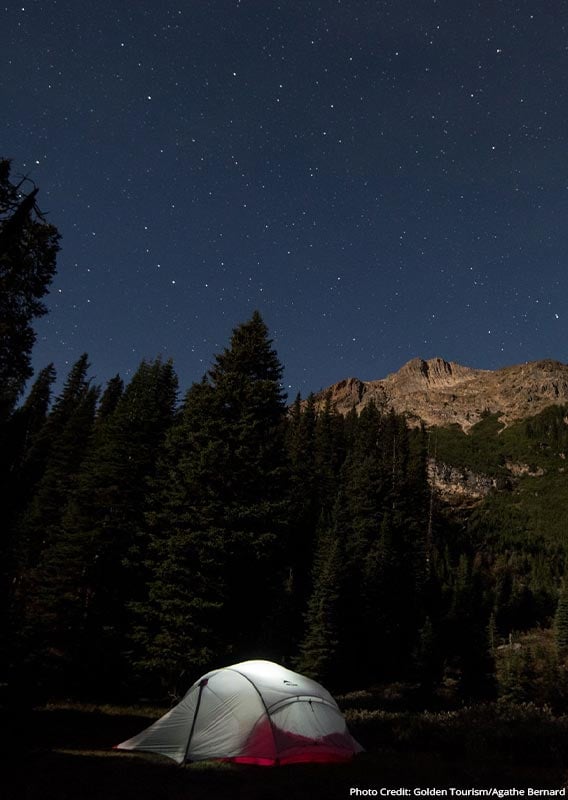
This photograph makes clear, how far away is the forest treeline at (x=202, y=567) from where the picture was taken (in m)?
16.6

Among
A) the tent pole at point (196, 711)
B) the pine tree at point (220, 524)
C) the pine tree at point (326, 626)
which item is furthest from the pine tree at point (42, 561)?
the pine tree at point (326, 626)

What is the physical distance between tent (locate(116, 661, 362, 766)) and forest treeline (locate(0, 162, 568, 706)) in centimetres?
508

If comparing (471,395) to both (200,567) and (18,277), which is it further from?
(18,277)

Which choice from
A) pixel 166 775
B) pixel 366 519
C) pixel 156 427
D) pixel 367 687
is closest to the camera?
pixel 166 775

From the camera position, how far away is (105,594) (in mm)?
22094

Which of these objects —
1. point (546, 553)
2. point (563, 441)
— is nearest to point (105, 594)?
point (546, 553)

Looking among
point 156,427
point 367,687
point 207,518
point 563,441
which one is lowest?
point 367,687

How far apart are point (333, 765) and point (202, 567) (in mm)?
8458

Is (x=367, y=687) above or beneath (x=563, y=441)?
beneath

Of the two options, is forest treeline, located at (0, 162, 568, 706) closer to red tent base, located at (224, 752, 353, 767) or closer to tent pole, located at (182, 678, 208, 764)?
tent pole, located at (182, 678, 208, 764)

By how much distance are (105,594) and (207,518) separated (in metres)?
7.70

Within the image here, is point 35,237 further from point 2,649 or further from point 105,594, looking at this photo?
point 105,594

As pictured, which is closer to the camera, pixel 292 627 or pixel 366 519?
pixel 292 627

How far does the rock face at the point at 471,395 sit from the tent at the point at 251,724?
388ft
